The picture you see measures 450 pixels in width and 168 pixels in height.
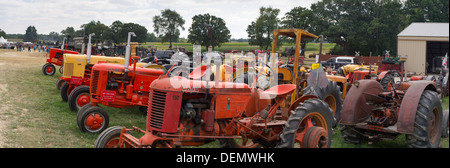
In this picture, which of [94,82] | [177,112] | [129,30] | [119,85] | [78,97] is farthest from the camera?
[129,30]

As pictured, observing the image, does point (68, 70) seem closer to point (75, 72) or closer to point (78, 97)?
point (75, 72)

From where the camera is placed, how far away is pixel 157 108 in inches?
169

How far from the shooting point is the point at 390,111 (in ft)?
19.4

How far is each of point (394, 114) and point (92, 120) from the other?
207 inches

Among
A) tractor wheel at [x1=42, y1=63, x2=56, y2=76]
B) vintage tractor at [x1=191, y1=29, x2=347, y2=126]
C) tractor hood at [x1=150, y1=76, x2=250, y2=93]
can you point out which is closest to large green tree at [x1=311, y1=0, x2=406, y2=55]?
tractor hood at [x1=150, y1=76, x2=250, y2=93]

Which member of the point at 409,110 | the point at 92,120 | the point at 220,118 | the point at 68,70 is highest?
the point at 68,70

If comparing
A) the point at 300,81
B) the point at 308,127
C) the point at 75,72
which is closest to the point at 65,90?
the point at 75,72

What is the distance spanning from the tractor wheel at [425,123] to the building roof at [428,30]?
7.96 ft

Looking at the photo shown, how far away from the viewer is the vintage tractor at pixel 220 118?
4270mm

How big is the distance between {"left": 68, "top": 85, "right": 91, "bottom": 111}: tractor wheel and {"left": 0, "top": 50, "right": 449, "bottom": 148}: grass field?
7.4 inches

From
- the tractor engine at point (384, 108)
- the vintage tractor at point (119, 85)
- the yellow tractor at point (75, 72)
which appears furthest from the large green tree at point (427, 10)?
the yellow tractor at point (75, 72)

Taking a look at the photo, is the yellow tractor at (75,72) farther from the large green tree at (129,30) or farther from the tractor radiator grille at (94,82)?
the large green tree at (129,30)

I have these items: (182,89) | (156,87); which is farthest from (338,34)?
(156,87)

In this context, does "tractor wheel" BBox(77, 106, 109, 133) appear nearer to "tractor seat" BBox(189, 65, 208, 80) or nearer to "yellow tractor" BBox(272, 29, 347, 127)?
"tractor seat" BBox(189, 65, 208, 80)
